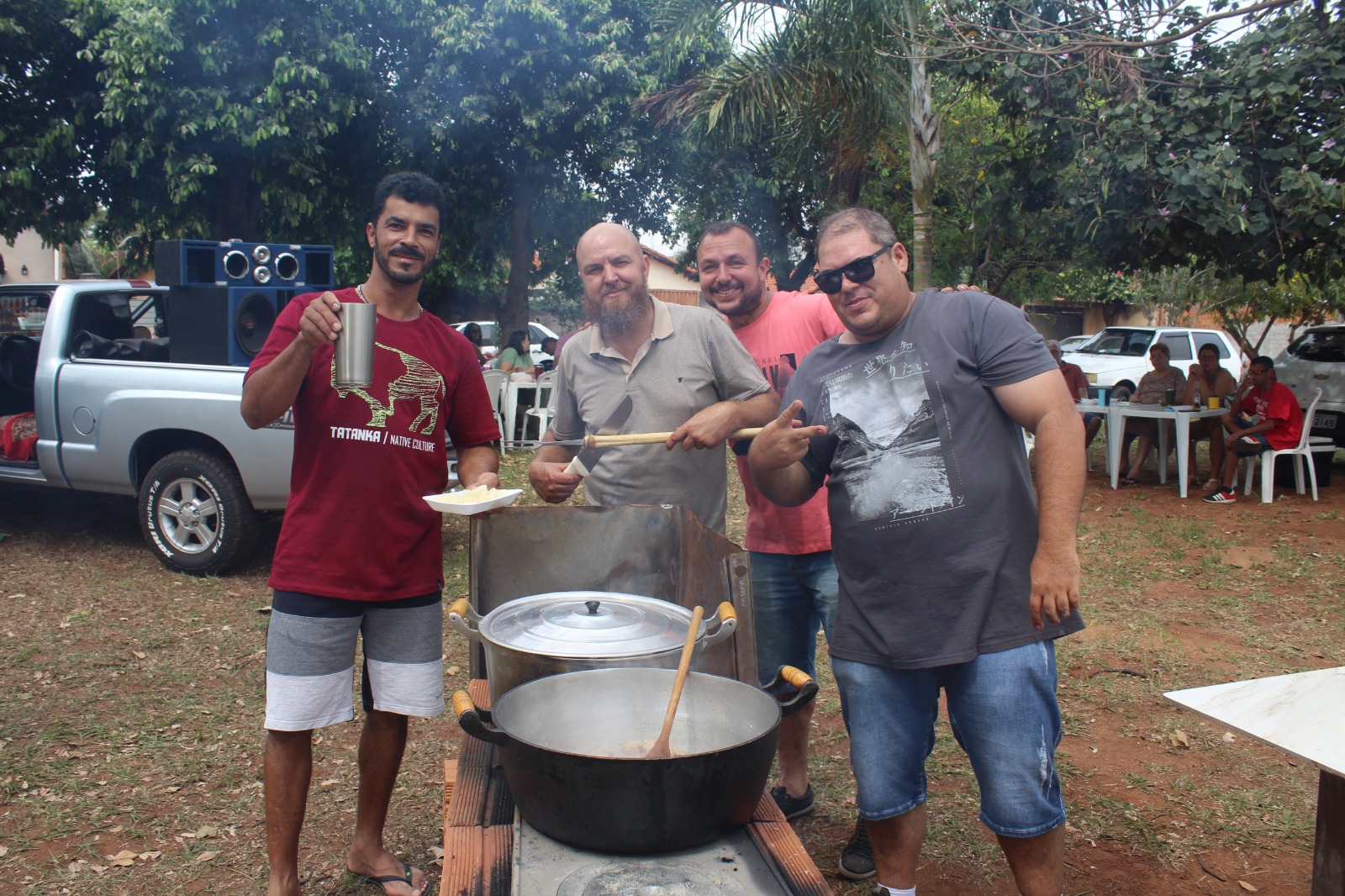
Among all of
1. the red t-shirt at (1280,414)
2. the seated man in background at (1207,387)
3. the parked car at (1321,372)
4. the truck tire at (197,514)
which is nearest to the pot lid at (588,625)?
the truck tire at (197,514)

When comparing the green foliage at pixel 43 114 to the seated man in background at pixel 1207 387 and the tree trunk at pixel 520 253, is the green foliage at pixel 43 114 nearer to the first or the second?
the tree trunk at pixel 520 253

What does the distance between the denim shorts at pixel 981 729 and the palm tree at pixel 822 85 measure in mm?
9453

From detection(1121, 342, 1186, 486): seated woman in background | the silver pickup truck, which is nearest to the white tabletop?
the silver pickup truck

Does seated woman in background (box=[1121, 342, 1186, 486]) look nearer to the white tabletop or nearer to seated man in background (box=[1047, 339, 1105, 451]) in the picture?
seated man in background (box=[1047, 339, 1105, 451])

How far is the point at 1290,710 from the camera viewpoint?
6.93ft

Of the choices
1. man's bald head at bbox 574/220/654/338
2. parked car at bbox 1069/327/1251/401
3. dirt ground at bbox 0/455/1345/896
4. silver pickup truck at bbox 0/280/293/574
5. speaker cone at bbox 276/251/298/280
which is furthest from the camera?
parked car at bbox 1069/327/1251/401

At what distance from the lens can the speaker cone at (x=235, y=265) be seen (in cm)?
696

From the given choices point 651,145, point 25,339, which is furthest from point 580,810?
point 651,145

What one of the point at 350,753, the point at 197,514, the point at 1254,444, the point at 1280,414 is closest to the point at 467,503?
the point at 350,753

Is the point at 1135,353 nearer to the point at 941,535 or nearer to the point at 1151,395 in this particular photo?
the point at 1151,395

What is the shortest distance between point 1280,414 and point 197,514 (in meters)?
9.57

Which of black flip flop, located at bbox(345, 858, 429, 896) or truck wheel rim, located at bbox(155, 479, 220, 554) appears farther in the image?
truck wheel rim, located at bbox(155, 479, 220, 554)

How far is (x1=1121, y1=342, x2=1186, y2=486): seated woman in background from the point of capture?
10906mm

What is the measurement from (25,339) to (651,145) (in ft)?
34.5
